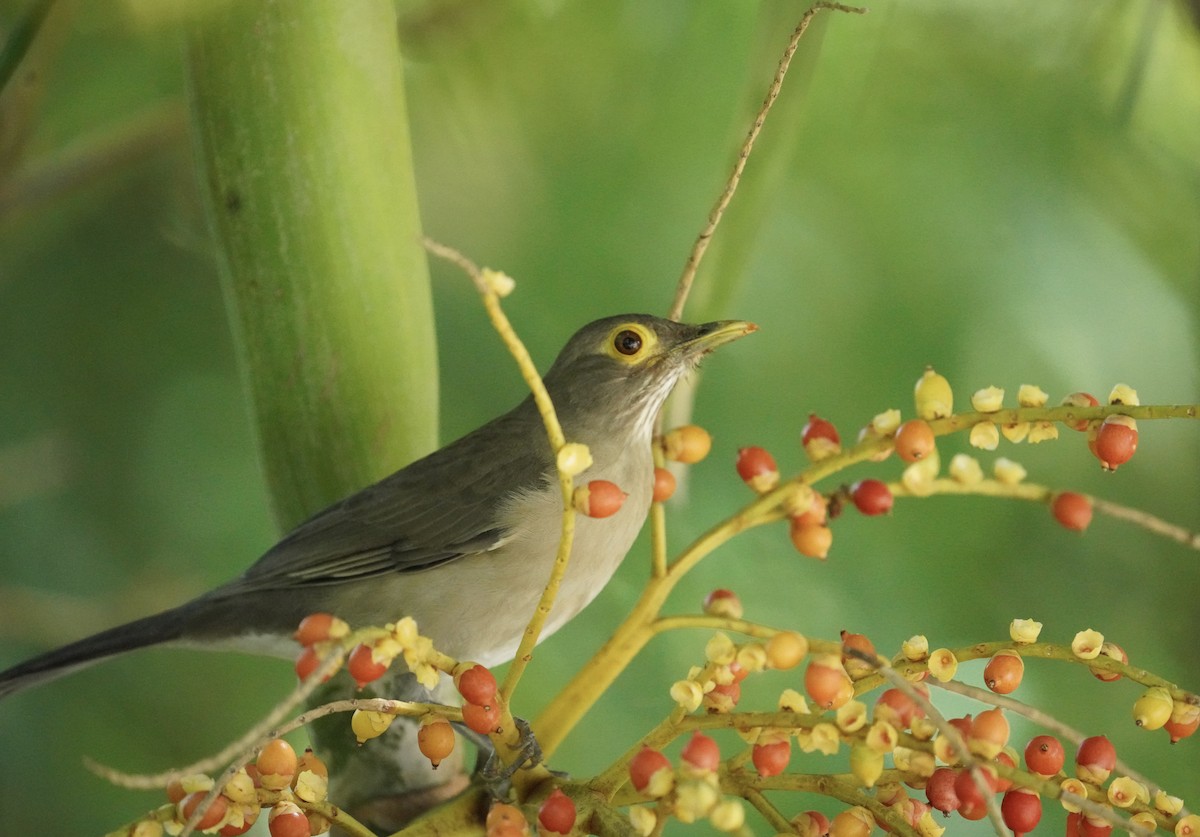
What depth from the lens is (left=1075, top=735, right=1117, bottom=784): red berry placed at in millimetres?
795

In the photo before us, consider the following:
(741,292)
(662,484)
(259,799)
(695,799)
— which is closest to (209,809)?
(259,799)

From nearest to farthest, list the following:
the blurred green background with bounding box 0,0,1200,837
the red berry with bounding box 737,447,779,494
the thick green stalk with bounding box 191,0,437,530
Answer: the red berry with bounding box 737,447,779,494, the thick green stalk with bounding box 191,0,437,530, the blurred green background with bounding box 0,0,1200,837

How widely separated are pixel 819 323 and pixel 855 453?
2.72 feet

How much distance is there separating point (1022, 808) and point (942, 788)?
69 millimetres

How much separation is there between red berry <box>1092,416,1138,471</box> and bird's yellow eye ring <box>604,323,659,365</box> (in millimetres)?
464

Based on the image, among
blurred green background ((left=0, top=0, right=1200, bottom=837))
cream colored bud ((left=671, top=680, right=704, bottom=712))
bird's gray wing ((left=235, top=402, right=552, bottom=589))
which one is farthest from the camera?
blurred green background ((left=0, top=0, right=1200, bottom=837))

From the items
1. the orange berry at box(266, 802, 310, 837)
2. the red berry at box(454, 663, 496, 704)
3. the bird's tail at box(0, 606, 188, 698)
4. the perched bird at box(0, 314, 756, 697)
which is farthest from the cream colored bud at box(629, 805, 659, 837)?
the bird's tail at box(0, 606, 188, 698)

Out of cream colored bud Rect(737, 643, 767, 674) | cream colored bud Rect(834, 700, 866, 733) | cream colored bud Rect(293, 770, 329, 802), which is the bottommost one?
cream colored bud Rect(293, 770, 329, 802)

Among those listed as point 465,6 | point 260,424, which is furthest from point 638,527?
point 465,6

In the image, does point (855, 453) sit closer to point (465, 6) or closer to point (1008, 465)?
point (1008, 465)

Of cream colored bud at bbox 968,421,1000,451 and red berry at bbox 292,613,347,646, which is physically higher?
cream colored bud at bbox 968,421,1000,451

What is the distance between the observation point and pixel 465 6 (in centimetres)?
151

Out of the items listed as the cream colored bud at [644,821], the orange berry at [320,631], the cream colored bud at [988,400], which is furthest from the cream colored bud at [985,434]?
the orange berry at [320,631]

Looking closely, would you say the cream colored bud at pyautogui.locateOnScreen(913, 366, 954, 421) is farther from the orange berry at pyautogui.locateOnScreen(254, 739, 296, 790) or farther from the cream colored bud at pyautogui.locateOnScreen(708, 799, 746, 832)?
the orange berry at pyautogui.locateOnScreen(254, 739, 296, 790)
